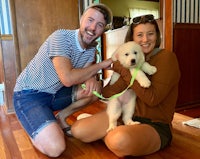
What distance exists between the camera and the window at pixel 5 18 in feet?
7.97

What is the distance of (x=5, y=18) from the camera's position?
2.46 m

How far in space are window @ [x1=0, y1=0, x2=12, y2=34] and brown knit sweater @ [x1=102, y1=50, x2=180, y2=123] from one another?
5.57 ft

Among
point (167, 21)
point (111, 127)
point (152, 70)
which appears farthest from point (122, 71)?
point (167, 21)

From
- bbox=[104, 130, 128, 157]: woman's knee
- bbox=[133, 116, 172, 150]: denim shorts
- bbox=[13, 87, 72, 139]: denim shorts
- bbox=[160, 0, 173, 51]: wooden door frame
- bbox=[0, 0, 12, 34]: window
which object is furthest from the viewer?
bbox=[0, 0, 12, 34]: window

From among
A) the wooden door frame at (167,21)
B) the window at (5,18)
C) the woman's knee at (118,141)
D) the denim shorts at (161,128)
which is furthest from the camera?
the window at (5,18)

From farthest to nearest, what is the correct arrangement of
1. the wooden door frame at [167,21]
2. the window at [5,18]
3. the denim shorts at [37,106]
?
1. the window at [5,18]
2. the wooden door frame at [167,21]
3. the denim shorts at [37,106]

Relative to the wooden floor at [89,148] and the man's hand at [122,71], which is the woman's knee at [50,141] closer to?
the wooden floor at [89,148]

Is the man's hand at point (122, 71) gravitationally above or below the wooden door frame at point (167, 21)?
below

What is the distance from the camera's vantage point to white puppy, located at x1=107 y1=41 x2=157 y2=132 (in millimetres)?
1103

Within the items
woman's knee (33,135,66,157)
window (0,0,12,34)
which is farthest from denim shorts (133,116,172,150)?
window (0,0,12,34)

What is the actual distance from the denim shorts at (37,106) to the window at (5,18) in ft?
4.25

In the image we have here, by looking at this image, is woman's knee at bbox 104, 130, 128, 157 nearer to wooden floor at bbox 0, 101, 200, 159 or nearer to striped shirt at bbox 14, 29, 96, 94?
wooden floor at bbox 0, 101, 200, 159

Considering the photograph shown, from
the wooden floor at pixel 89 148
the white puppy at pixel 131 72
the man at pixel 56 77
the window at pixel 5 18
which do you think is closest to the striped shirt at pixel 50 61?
the man at pixel 56 77

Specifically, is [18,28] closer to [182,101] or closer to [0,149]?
[0,149]
